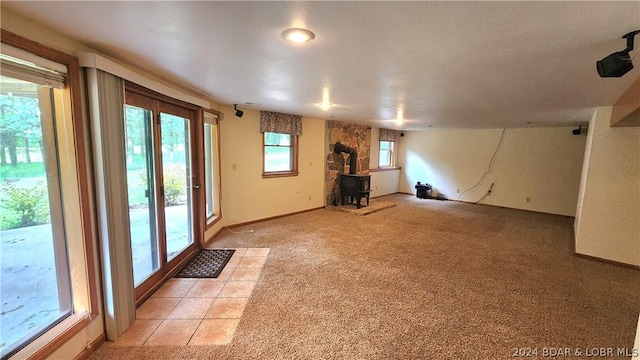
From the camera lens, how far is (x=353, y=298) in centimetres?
245

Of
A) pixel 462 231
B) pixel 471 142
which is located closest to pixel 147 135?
pixel 462 231

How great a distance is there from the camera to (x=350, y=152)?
20.2ft

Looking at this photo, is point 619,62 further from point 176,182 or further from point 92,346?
point 176,182

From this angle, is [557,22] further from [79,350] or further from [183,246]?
[183,246]

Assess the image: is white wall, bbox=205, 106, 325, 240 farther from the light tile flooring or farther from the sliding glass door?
Answer: the light tile flooring

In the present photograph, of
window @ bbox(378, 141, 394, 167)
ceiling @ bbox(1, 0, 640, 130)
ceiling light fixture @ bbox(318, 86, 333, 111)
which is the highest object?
ceiling light fixture @ bbox(318, 86, 333, 111)

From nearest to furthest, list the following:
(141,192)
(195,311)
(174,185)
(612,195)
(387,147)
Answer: (195,311)
(141,192)
(174,185)
(612,195)
(387,147)

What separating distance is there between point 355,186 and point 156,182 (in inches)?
161

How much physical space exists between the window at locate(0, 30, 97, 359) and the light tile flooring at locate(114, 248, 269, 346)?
424mm

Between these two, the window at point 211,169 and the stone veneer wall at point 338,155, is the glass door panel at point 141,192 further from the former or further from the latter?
the stone veneer wall at point 338,155

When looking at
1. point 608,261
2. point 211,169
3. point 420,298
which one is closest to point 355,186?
point 211,169

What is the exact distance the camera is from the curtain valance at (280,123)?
4652mm

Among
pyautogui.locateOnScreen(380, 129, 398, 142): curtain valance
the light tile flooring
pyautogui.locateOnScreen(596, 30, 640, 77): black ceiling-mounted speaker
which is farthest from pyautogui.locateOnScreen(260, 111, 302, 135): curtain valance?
pyautogui.locateOnScreen(596, 30, 640, 77): black ceiling-mounted speaker

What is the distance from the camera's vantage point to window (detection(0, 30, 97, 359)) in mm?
1375
